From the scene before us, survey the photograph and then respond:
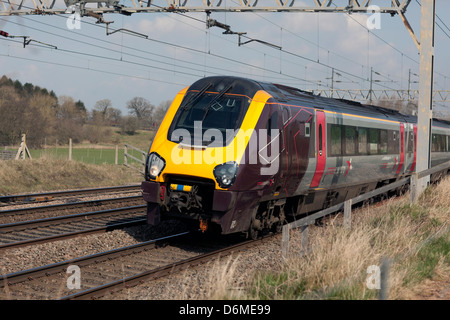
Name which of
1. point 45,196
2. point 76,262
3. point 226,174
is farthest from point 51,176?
point 226,174

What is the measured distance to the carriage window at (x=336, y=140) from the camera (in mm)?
12836

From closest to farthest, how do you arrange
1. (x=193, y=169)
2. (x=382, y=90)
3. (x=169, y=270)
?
(x=169, y=270), (x=193, y=169), (x=382, y=90)

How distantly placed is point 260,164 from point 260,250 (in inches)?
67.5

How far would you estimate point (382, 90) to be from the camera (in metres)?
50.5

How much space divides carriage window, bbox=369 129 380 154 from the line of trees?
10448mm

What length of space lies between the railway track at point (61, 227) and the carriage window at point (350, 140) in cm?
549

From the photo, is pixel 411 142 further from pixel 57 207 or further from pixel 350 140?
pixel 57 207

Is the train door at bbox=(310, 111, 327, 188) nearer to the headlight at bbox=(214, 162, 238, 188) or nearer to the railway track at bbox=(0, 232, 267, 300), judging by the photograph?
the railway track at bbox=(0, 232, 267, 300)

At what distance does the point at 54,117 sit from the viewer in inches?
2808

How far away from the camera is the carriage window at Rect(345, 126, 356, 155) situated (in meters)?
13.7

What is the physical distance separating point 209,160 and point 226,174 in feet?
1.38

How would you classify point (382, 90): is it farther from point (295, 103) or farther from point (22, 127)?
point (295, 103)

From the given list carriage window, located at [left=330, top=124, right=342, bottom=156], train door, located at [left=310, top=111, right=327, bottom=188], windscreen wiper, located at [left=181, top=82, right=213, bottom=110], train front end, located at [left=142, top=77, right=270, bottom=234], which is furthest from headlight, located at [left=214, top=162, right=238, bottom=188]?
carriage window, located at [left=330, top=124, right=342, bottom=156]
